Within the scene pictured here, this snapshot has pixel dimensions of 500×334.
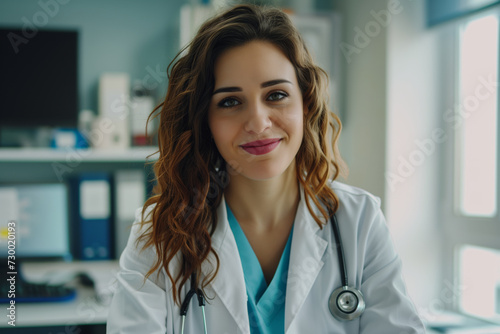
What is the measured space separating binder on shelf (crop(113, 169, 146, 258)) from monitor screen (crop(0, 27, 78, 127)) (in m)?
0.33

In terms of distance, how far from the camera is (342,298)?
1156 mm

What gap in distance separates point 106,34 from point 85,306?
4.47 feet

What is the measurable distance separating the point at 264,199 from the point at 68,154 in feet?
3.95

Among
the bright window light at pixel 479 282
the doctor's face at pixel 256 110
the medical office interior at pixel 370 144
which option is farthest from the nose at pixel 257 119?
the bright window light at pixel 479 282

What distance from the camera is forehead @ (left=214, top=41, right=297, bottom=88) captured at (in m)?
1.15

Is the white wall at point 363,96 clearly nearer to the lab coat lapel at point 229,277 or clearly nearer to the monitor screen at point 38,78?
the lab coat lapel at point 229,277

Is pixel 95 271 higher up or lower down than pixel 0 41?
lower down

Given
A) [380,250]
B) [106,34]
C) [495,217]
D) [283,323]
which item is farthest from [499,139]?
[106,34]

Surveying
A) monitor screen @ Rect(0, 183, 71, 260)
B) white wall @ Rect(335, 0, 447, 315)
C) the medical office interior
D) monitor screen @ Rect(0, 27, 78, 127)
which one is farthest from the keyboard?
white wall @ Rect(335, 0, 447, 315)

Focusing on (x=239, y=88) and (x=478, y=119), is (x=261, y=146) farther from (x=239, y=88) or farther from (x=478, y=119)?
(x=478, y=119)

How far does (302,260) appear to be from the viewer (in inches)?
47.9

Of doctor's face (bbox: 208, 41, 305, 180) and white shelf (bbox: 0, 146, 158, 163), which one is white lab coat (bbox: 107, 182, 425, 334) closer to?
doctor's face (bbox: 208, 41, 305, 180)

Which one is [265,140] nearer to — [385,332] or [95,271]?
[385,332]

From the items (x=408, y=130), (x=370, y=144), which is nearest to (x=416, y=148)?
(x=408, y=130)
